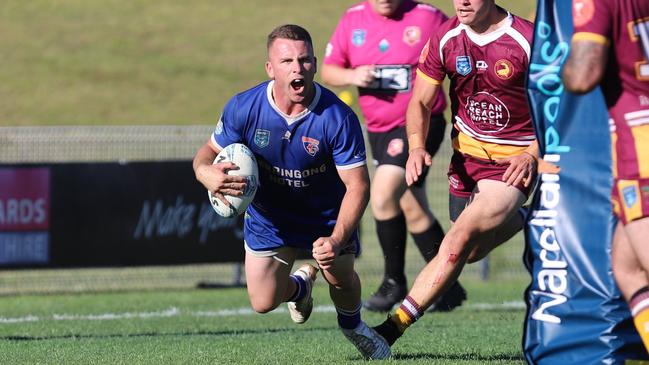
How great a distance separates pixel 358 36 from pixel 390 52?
0.34 metres

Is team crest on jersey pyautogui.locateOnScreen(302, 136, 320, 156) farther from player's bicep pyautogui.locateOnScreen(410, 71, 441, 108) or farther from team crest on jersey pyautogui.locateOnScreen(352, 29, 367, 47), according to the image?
team crest on jersey pyautogui.locateOnScreen(352, 29, 367, 47)

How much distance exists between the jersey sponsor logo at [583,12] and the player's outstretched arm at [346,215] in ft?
6.72

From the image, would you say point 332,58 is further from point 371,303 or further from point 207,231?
point 207,231

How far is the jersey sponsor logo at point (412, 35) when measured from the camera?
10.6 m

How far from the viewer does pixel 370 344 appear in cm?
745

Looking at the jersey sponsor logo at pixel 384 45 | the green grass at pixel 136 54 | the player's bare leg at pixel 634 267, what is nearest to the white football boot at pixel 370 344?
the player's bare leg at pixel 634 267

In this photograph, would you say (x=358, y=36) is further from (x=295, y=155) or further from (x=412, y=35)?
(x=295, y=155)

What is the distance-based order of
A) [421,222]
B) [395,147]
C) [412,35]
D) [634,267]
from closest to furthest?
[634,267] < [395,147] < [412,35] < [421,222]

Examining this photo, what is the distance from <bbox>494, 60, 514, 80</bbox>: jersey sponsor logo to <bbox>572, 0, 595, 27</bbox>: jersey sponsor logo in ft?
7.16

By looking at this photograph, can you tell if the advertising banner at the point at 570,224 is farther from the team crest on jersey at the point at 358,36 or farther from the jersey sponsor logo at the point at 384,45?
the team crest on jersey at the point at 358,36

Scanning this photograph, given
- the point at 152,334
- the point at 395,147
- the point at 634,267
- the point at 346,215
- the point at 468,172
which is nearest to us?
the point at 634,267

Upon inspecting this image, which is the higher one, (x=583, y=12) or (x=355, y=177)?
(x=583, y=12)

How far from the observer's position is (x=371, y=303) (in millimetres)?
10688

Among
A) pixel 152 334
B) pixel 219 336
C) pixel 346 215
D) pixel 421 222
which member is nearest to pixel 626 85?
pixel 346 215
